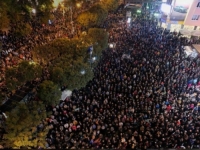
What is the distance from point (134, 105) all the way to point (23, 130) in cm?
787

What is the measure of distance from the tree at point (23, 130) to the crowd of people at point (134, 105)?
1.33 metres

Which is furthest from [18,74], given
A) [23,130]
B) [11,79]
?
[23,130]

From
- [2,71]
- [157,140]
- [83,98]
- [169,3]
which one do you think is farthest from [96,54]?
[169,3]

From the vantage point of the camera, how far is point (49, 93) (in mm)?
15414

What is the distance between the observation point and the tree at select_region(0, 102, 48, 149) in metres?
12.6

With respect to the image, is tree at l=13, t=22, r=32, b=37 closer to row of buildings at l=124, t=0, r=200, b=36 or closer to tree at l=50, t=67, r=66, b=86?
tree at l=50, t=67, r=66, b=86

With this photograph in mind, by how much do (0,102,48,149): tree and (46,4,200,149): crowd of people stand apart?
52.4 inches

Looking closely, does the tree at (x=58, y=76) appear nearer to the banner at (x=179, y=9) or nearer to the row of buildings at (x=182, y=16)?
the row of buildings at (x=182, y=16)

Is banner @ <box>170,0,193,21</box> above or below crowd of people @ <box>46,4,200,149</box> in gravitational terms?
above

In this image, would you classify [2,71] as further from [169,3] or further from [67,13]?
[169,3]

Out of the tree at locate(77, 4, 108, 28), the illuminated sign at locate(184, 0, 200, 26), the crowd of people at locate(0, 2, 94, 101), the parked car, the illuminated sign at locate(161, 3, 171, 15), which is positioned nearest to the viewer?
the crowd of people at locate(0, 2, 94, 101)

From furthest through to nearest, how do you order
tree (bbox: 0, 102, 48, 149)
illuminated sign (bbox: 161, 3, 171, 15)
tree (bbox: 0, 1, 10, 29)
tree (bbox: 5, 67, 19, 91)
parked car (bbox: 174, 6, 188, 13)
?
illuminated sign (bbox: 161, 3, 171, 15) < parked car (bbox: 174, 6, 188, 13) < tree (bbox: 0, 1, 10, 29) < tree (bbox: 5, 67, 19, 91) < tree (bbox: 0, 102, 48, 149)

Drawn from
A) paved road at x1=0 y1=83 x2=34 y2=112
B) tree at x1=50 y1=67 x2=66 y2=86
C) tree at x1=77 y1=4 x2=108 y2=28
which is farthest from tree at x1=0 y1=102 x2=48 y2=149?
tree at x1=77 y1=4 x2=108 y2=28

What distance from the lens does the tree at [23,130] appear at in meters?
12.6
